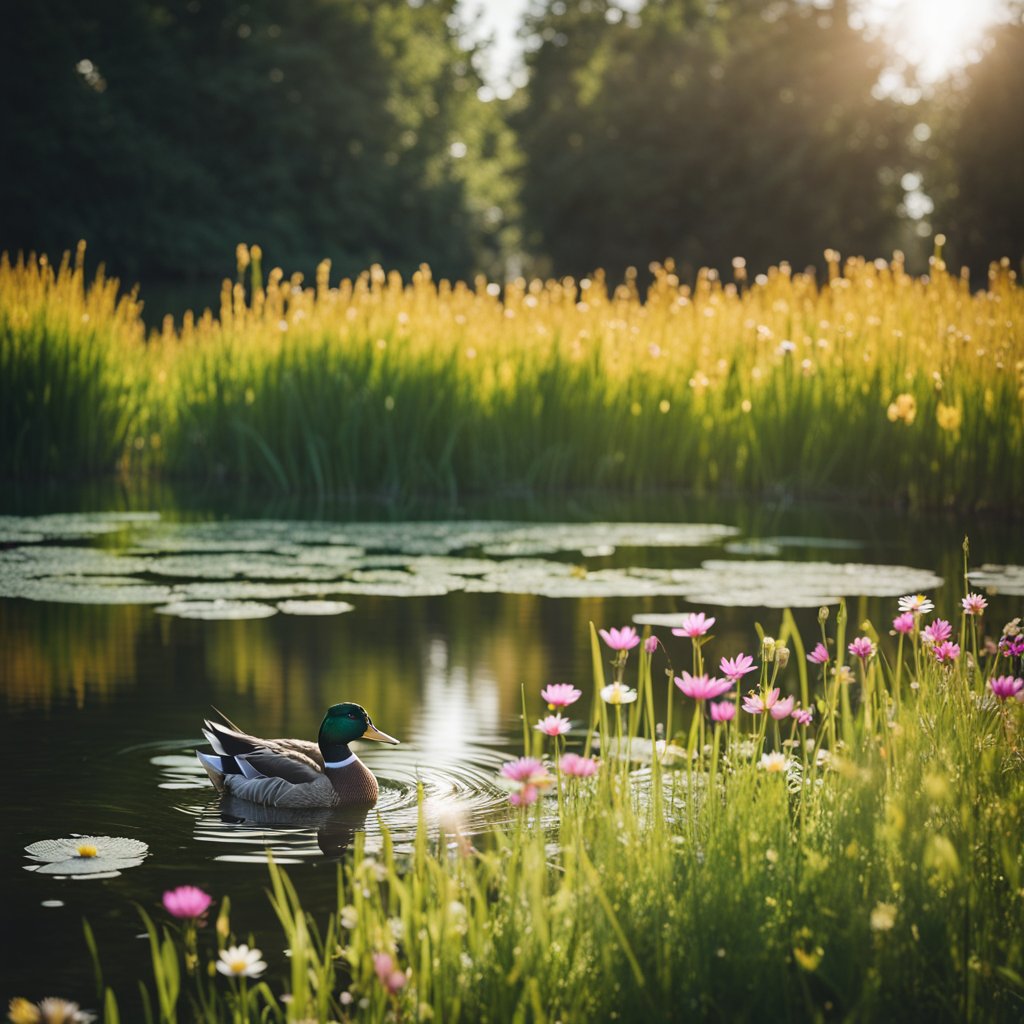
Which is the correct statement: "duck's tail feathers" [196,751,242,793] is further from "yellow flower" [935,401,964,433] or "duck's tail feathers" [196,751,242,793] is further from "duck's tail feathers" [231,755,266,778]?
"yellow flower" [935,401,964,433]

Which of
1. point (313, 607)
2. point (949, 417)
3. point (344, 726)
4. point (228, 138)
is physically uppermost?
point (228, 138)

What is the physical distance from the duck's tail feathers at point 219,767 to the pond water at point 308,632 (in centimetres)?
7

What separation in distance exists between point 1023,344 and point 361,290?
19.3ft

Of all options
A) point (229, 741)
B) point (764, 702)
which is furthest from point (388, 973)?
point (229, 741)

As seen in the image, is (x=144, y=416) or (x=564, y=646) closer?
(x=564, y=646)

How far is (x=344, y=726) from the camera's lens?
473 centimetres

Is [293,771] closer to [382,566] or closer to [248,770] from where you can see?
[248,770]

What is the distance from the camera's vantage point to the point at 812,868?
296cm

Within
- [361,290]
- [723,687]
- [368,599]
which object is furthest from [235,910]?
[361,290]

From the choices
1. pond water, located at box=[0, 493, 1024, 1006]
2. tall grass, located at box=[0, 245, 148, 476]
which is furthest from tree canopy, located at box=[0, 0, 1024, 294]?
pond water, located at box=[0, 493, 1024, 1006]

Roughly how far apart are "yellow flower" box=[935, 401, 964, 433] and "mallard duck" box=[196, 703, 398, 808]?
273 inches

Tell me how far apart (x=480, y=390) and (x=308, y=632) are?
20.2 ft

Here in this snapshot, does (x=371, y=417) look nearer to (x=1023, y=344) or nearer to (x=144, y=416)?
(x=144, y=416)

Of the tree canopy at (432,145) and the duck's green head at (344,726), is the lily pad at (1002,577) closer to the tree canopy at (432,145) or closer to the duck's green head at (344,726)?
the duck's green head at (344,726)
